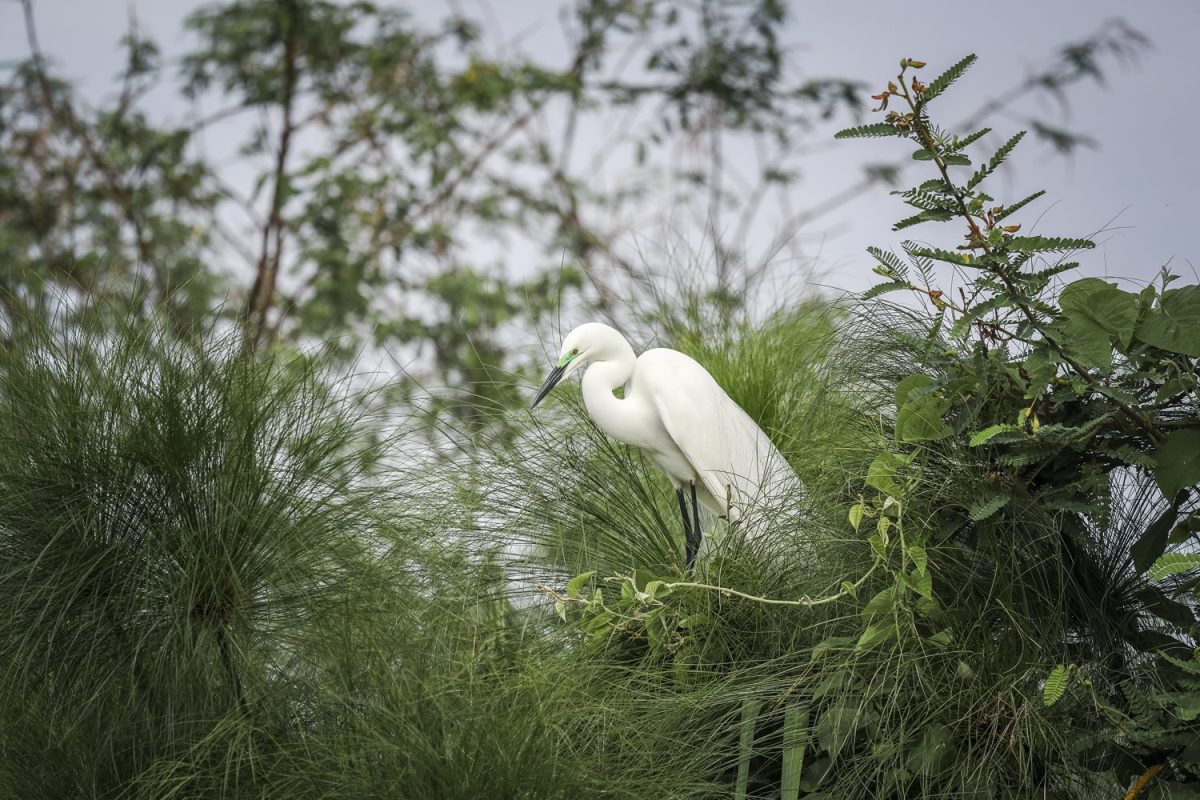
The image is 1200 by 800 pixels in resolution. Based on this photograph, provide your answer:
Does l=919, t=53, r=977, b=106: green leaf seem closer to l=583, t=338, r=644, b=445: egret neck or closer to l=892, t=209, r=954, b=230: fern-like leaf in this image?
l=892, t=209, r=954, b=230: fern-like leaf

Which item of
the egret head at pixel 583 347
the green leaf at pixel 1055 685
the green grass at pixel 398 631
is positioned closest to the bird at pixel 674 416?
the egret head at pixel 583 347

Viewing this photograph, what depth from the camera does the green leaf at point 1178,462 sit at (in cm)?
127

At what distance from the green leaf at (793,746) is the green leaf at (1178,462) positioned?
1.39ft

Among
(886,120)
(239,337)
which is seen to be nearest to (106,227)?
(239,337)

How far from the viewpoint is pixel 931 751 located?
137 centimetres

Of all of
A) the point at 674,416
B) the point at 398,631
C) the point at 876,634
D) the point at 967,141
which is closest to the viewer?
the point at 967,141

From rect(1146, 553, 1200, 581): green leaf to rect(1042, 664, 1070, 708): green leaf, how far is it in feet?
0.41

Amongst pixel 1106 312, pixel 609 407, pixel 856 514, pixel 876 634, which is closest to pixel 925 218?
pixel 1106 312

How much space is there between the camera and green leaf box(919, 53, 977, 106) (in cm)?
125

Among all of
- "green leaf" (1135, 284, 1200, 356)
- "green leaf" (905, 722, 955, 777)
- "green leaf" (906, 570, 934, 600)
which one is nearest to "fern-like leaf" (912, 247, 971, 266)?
"green leaf" (1135, 284, 1200, 356)

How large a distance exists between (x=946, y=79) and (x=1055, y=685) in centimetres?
57

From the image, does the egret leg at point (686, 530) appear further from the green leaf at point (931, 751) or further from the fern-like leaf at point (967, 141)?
the fern-like leaf at point (967, 141)

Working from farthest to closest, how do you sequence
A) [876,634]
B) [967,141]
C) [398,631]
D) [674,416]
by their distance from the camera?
[674,416] → [398,631] → [876,634] → [967,141]

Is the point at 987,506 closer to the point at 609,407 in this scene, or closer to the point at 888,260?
the point at 888,260
